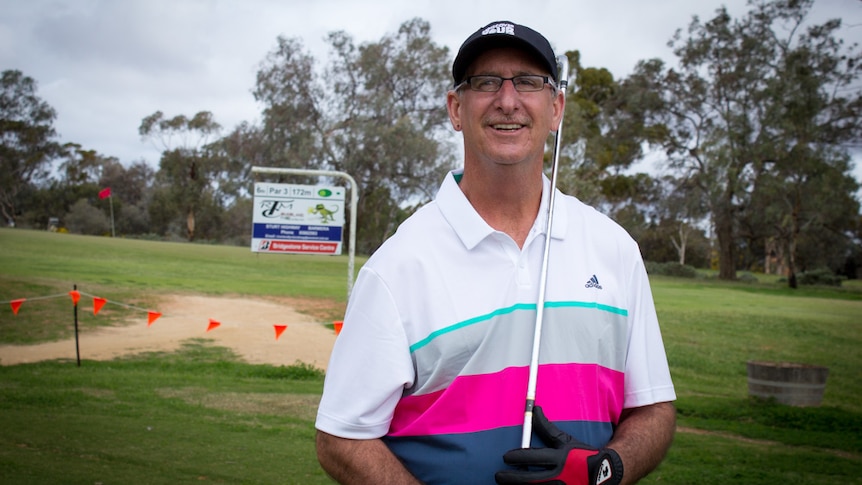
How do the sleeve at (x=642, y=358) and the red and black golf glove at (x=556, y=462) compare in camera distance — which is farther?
the sleeve at (x=642, y=358)

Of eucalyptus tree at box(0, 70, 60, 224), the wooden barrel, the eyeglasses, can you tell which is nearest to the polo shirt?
the eyeglasses

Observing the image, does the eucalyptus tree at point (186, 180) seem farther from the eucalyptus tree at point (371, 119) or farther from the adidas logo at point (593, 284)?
the adidas logo at point (593, 284)

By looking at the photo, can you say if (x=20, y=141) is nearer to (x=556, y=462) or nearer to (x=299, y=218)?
(x=299, y=218)

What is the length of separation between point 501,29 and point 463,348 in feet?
2.74

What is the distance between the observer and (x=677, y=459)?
812 cm

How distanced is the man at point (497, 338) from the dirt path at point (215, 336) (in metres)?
15.2

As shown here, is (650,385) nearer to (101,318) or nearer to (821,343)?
(101,318)

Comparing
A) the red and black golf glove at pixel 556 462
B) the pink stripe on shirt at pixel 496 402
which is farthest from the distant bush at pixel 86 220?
the red and black golf glove at pixel 556 462

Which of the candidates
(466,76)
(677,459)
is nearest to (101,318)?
(677,459)

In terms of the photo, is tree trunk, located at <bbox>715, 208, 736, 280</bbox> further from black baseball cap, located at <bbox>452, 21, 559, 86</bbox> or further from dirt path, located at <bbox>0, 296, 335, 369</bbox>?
black baseball cap, located at <bbox>452, 21, 559, 86</bbox>

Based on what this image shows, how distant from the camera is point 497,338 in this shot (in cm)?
207

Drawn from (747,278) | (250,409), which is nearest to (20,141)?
(250,409)

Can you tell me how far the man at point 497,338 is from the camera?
203 centimetres

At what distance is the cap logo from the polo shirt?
457mm
